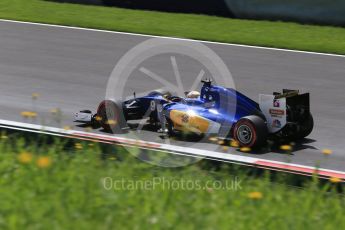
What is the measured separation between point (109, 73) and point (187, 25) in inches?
165

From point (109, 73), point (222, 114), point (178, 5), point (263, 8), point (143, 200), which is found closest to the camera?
point (143, 200)

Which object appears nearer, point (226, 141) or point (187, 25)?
point (226, 141)

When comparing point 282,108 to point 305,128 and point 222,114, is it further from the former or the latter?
point 222,114

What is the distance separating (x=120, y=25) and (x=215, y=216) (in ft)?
40.7

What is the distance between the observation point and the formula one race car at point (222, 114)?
29.9ft

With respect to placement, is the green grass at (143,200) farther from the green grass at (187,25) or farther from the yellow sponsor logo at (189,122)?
the green grass at (187,25)

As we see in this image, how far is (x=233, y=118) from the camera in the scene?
9.32m

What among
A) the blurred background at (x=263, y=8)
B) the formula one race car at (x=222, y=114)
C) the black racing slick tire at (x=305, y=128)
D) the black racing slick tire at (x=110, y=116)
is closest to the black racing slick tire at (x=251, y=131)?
the formula one race car at (x=222, y=114)

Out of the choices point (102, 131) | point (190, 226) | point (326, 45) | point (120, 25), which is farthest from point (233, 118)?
point (120, 25)

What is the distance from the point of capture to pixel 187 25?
683 inches

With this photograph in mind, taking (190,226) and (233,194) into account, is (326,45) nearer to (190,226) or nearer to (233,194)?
(233,194)

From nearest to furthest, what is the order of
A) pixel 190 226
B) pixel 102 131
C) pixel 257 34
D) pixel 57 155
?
1. pixel 190 226
2. pixel 57 155
3. pixel 102 131
4. pixel 257 34

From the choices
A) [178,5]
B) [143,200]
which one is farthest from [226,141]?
[178,5]

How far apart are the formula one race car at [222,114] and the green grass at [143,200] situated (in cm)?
204
